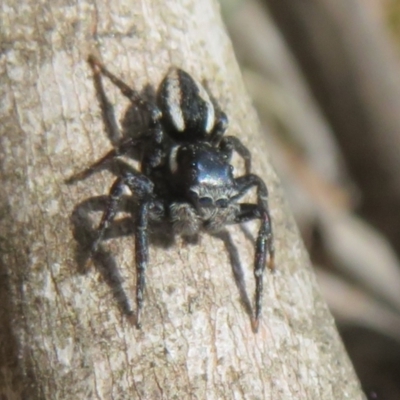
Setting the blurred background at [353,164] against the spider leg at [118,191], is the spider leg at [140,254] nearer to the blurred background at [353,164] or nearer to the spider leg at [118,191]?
the spider leg at [118,191]

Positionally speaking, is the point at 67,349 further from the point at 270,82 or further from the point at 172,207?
the point at 270,82

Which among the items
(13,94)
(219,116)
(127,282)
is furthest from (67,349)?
(219,116)

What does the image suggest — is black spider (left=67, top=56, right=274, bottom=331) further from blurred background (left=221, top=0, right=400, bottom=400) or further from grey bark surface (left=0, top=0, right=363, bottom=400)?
blurred background (left=221, top=0, right=400, bottom=400)

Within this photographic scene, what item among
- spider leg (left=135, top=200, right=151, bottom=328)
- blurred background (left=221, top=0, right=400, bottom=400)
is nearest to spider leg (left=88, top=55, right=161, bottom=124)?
spider leg (left=135, top=200, right=151, bottom=328)

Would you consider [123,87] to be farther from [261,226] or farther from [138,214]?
[261,226]

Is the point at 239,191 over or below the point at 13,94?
below

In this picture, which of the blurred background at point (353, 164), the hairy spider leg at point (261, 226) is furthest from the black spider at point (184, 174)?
the blurred background at point (353, 164)

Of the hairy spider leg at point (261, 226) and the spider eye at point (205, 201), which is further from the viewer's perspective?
the spider eye at point (205, 201)
